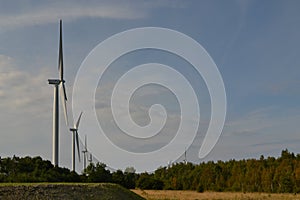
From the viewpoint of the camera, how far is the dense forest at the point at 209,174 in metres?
87.9

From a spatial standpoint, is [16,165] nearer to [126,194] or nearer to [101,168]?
[101,168]

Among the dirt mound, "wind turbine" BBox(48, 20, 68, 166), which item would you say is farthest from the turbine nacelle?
the dirt mound

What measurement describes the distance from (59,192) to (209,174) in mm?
99819

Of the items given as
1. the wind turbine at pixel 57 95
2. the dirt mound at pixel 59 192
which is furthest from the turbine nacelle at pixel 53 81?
the dirt mound at pixel 59 192

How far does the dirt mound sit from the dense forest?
3425 centimetres

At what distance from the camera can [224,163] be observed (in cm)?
15588

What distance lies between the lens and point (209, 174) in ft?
Result: 463

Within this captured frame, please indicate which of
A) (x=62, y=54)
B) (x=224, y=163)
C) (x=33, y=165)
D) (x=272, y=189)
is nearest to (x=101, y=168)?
(x=33, y=165)

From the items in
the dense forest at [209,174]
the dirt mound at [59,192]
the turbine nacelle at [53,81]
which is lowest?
the dirt mound at [59,192]

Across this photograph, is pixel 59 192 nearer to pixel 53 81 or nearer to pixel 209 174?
pixel 53 81

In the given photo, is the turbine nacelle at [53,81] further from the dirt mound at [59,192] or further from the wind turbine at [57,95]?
the dirt mound at [59,192]

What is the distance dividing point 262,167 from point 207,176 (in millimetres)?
14232

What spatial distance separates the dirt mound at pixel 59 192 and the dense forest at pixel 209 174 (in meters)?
34.3

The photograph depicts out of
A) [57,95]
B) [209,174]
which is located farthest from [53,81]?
[209,174]
